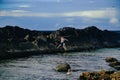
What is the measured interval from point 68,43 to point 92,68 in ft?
174

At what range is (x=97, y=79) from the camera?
5044cm

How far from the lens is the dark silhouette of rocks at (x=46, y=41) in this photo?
335 feet

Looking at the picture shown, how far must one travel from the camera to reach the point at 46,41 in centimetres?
11625

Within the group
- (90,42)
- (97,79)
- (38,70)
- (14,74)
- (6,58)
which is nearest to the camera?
(97,79)

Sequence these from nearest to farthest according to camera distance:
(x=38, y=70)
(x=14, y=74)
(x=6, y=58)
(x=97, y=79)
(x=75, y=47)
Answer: (x=97, y=79), (x=14, y=74), (x=38, y=70), (x=6, y=58), (x=75, y=47)

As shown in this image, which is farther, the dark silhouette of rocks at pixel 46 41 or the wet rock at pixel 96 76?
the dark silhouette of rocks at pixel 46 41

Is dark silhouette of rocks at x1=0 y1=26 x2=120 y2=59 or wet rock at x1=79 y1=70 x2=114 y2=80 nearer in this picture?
wet rock at x1=79 y1=70 x2=114 y2=80

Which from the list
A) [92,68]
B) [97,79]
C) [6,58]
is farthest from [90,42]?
[97,79]

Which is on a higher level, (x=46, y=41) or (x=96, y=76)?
(x=46, y=41)

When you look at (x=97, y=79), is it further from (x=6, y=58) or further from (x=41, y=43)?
(x=41, y=43)

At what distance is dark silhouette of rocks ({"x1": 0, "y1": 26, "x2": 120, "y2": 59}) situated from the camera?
102137mm

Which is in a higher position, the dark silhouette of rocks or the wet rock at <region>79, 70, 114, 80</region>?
the dark silhouette of rocks

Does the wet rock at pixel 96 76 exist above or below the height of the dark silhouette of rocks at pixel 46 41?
below

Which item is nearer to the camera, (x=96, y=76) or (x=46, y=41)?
(x=96, y=76)
